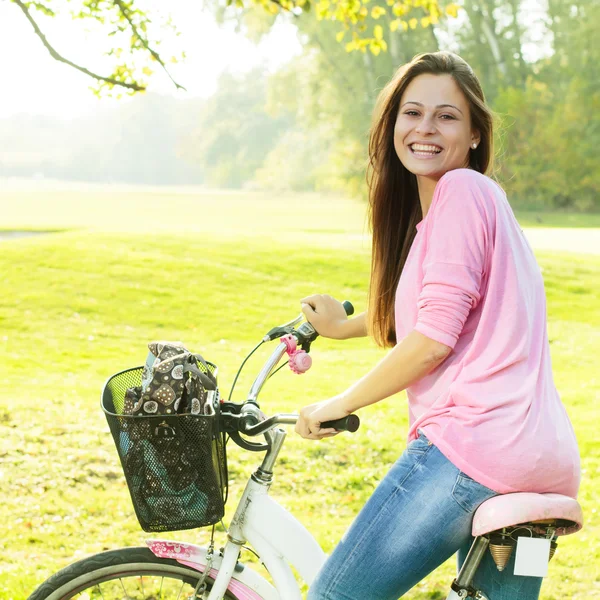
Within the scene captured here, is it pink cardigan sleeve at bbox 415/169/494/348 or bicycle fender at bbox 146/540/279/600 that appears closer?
pink cardigan sleeve at bbox 415/169/494/348

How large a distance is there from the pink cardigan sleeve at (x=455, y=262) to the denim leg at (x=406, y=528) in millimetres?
299

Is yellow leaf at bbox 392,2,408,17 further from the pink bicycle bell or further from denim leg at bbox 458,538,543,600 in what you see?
denim leg at bbox 458,538,543,600

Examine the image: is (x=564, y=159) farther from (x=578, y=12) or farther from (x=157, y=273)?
(x=157, y=273)

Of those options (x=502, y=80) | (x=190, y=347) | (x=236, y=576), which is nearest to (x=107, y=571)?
(x=236, y=576)

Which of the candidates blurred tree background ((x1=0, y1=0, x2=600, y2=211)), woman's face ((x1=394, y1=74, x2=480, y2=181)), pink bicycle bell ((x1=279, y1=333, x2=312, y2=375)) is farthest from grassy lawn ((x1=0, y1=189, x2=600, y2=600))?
blurred tree background ((x1=0, y1=0, x2=600, y2=211))

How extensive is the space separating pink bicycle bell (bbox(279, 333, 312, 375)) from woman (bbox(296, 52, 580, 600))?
0.27 m

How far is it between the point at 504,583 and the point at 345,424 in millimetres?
610

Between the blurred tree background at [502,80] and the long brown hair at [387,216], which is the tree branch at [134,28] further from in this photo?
the blurred tree background at [502,80]

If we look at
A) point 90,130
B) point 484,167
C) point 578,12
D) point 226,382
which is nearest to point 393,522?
point 484,167

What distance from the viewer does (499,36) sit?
168 feet

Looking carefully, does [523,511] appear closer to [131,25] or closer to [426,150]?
[426,150]

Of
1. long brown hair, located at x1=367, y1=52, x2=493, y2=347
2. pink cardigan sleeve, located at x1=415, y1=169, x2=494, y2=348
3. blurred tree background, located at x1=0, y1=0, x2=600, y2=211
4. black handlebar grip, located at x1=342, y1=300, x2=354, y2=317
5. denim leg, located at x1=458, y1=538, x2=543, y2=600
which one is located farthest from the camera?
blurred tree background, located at x1=0, y1=0, x2=600, y2=211

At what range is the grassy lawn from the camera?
223 inches

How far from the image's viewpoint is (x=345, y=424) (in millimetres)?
2092
